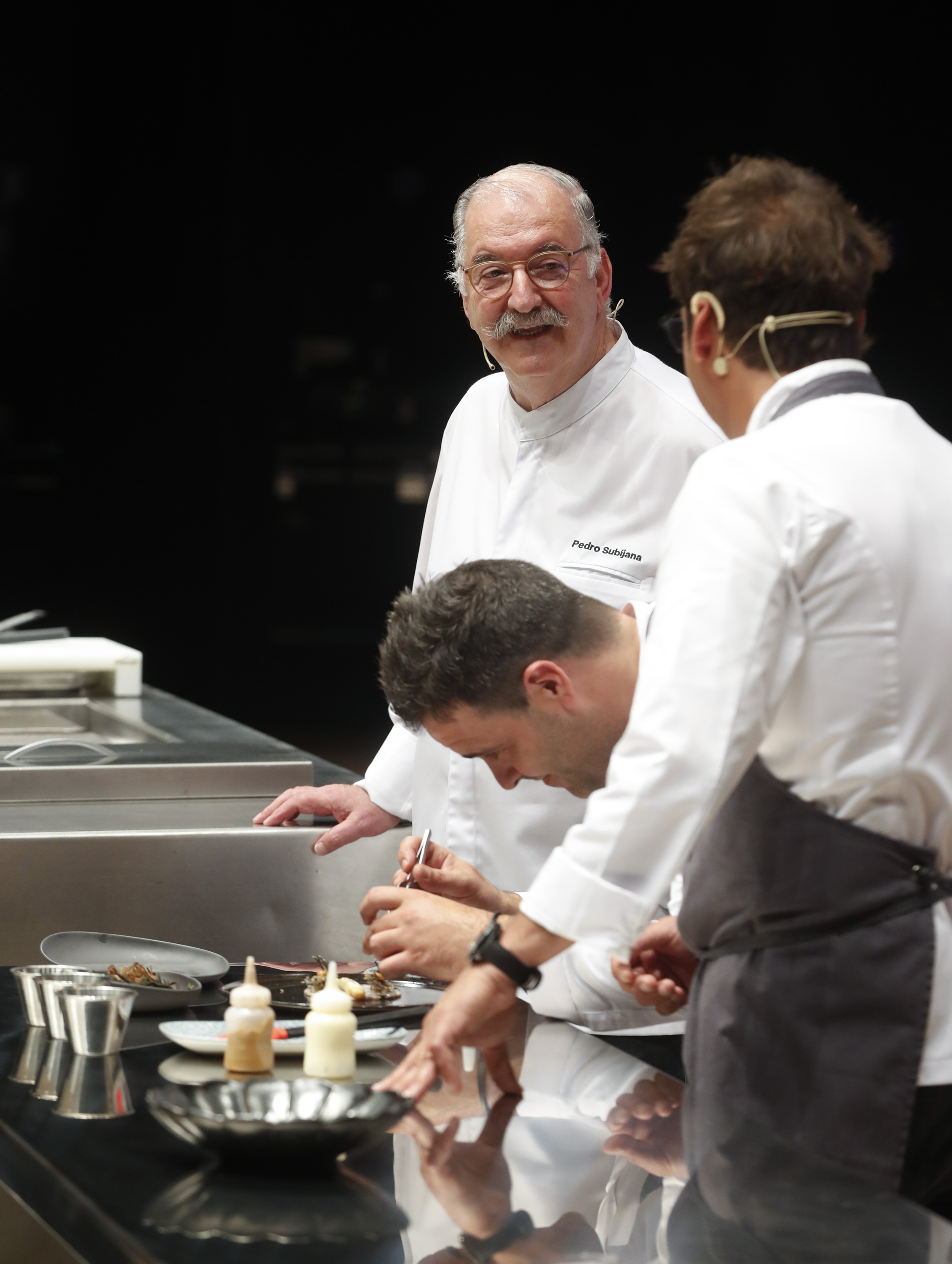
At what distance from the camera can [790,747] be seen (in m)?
1.20

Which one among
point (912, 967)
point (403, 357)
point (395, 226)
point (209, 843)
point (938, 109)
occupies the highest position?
point (938, 109)

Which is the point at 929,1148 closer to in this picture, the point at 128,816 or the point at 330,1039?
the point at 330,1039

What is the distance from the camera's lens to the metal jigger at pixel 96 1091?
1.23 m

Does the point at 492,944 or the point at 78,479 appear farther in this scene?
the point at 78,479

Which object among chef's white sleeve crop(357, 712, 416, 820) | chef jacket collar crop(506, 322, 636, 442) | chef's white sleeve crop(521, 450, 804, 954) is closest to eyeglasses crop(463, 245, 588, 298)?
chef jacket collar crop(506, 322, 636, 442)

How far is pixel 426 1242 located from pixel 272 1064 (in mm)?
359

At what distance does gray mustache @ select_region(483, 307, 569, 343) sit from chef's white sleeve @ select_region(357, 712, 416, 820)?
1.84 feet

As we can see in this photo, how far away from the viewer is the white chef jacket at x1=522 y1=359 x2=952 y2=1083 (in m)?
1.12

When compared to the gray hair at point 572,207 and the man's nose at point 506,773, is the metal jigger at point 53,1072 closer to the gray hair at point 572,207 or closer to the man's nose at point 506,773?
the man's nose at point 506,773

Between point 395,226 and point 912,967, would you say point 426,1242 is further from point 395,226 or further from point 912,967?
point 395,226

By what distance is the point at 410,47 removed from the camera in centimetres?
628

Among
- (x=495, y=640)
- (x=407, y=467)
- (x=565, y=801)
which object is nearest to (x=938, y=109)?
(x=407, y=467)

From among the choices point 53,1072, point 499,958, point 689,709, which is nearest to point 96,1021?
point 53,1072

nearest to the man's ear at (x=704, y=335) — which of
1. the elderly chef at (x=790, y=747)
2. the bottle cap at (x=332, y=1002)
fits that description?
the elderly chef at (x=790, y=747)
